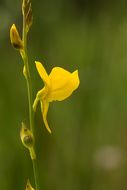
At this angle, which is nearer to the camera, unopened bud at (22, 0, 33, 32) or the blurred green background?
unopened bud at (22, 0, 33, 32)

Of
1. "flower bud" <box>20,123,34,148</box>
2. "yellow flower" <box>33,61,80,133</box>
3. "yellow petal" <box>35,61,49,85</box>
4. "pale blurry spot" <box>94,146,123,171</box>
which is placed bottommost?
"pale blurry spot" <box>94,146,123,171</box>

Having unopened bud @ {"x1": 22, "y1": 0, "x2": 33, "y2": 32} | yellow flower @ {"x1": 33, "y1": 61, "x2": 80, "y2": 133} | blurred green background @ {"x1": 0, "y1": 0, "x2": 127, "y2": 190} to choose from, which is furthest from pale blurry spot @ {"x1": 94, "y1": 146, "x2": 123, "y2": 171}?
unopened bud @ {"x1": 22, "y1": 0, "x2": 33, "y2": 32}

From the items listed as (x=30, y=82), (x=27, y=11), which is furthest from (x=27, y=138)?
(x=27, y=11)

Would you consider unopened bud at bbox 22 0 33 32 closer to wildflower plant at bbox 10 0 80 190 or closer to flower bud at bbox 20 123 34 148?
wildflower plant at bbox 10 0 80 190

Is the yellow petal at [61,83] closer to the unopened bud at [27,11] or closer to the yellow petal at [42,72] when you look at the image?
the yellow petal at [42,72]

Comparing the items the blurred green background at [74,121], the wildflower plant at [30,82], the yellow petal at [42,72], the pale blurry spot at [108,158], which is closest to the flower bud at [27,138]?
the wildflower plant at [30,82]
